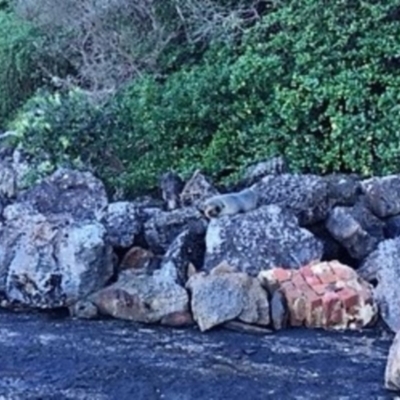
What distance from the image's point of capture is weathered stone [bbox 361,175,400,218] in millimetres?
8781

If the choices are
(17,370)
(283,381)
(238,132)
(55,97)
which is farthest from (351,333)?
(55,97)

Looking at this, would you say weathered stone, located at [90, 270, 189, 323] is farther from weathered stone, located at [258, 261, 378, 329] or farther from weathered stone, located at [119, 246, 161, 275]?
weathered stone, located at [258, 261, 378, 329]

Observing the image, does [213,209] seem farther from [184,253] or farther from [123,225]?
[123,225]

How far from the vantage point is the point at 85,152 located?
10508mm

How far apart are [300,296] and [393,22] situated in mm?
3487

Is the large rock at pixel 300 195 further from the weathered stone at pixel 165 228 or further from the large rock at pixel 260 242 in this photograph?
the weathered stone at pixel 165 228

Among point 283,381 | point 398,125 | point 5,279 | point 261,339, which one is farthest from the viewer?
point 398,125

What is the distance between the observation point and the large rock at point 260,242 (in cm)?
813

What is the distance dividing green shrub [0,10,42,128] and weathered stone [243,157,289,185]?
4.23 m

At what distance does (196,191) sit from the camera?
9320mm

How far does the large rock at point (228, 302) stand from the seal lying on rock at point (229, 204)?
91 cm

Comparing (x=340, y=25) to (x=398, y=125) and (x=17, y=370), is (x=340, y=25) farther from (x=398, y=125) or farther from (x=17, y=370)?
(x=17, y=370)

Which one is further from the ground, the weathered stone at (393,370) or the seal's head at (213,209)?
the seal's head at (213,209)

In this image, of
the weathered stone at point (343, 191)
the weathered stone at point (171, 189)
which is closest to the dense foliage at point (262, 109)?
the weathered stone at point (171, 189)
